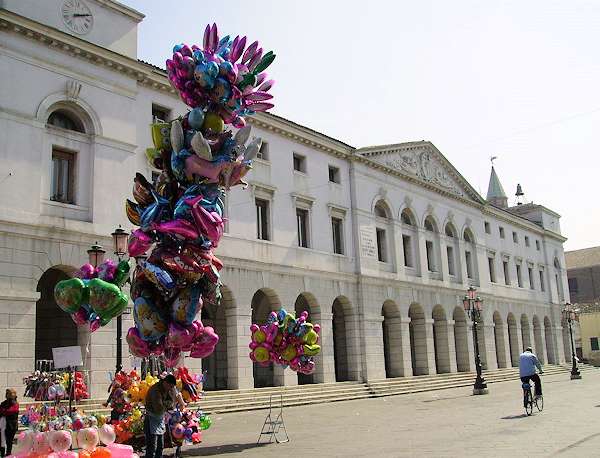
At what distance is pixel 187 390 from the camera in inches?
495

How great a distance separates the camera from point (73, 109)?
2108 centimetres

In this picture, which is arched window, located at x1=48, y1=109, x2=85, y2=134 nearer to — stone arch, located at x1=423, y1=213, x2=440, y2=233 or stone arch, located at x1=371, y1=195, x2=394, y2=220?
stone arch, located at x1=371, y1=195, x2=394, y2=220

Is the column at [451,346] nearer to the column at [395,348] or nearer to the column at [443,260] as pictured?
the column at [443,260]

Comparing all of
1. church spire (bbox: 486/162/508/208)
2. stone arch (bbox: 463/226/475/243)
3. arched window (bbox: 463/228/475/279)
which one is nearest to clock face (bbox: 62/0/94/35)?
arched window (bbox: 463/228/475/279)

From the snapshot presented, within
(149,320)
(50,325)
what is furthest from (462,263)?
(149,320)

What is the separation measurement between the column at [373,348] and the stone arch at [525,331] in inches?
899

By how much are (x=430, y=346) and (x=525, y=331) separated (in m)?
18.0

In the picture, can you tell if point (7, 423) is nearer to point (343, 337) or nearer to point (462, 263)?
point (343, 337)

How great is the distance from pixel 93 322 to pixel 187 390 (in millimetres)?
2232

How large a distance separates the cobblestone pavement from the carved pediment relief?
16.6 meters

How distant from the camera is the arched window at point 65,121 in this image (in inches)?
818

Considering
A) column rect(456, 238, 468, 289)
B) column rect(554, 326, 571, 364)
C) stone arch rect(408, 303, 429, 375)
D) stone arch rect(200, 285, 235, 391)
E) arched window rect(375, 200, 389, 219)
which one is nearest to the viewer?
stone arch rect(200, 285, 235, 391)

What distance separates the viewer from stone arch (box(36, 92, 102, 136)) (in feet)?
65.7

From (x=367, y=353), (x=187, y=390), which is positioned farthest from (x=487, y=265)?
(x=187, y=390)
